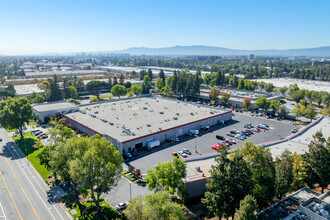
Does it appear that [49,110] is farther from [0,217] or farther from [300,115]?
[300,115]

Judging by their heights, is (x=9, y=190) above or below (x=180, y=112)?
below

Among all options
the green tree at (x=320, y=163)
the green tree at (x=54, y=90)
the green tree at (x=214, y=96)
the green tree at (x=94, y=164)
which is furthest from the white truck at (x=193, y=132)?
the green tree at (x=54, y=90)

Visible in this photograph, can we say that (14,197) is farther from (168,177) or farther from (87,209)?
(168,177)

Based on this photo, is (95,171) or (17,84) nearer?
(95,171)

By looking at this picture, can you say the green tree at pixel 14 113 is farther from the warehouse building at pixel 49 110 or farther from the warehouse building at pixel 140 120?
the warehouse building at pixel 140 120

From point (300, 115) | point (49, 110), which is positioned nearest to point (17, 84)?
point (49, 110)

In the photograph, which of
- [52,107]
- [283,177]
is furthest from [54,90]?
[283,177]

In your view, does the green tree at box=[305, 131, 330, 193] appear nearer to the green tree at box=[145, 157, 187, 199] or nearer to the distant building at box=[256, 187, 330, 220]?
the distant building at box=[256, 187, 330, 220]
